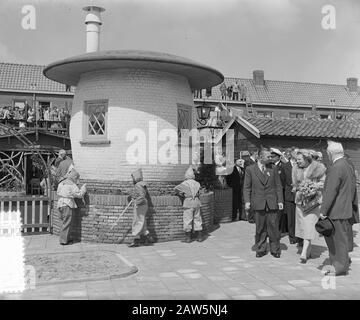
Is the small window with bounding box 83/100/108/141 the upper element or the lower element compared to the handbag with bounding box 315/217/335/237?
upper

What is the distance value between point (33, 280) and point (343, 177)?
4.91 metres

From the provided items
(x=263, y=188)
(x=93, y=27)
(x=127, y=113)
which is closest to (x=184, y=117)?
(x=127, y=113)

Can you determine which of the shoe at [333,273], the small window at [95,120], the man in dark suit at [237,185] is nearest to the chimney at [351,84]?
the man in dark suit at [237,185]

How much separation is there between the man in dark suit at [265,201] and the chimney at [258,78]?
3804cm

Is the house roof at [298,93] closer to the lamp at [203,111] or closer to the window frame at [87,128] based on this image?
the lamp at [203,111]

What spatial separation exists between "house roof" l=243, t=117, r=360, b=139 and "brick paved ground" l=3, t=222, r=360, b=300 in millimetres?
6694

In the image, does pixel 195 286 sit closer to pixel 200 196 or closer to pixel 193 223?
pixel 193 223

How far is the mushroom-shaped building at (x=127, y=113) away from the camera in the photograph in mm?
10164

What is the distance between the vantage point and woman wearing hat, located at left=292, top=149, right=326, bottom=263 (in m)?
7.76

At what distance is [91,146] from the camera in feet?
34.5

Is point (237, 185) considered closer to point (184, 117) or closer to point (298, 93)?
point (184, 117)

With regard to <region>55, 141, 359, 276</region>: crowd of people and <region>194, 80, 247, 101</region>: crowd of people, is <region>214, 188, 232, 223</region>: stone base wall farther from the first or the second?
<region>194, 80, 247, 101</region>: crowd of people

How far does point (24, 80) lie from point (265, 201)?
32430mm

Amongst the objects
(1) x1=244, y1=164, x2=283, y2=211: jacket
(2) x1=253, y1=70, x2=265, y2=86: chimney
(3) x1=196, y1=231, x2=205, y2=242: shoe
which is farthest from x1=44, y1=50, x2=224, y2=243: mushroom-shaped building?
(2) x1=253, y1=70, x2=265, y2=86: chimney
